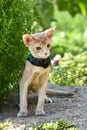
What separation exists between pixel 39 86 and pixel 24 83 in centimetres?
16

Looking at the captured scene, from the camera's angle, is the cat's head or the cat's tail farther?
the cat's tail

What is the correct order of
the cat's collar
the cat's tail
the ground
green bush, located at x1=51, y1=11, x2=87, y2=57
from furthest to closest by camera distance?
green bush, located at x1=51, y1=11, x2=87, y2=57 → the cat's tail → the cat's collar → the ground

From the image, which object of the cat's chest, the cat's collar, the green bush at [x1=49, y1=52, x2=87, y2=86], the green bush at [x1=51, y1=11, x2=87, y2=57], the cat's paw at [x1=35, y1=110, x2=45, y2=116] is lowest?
the cat's paw at [x1=35, y1=110, x2=45, y2=116]

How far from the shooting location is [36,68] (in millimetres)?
4355

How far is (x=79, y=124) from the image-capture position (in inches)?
159

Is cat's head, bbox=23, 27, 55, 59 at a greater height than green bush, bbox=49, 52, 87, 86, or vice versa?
green bush, bbox=49, 52, 87, 86

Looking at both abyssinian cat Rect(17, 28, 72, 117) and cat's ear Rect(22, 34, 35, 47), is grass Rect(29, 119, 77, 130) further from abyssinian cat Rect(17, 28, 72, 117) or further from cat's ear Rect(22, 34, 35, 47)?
cat's ear Rect(22, 34, 35, 47)

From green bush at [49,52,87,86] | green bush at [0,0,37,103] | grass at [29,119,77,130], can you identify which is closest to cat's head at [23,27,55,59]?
green bush at [0,0,37,103]

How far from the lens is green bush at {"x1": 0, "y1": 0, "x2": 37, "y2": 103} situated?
14.7ft

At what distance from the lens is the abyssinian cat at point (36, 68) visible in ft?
13.8

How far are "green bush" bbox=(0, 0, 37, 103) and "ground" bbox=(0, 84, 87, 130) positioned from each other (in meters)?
0.25

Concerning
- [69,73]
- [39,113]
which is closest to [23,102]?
[39,113]

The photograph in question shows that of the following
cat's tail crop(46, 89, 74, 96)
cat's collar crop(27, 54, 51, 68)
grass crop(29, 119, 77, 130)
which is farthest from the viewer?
cat's tail crop(46, 89, 74, 96)

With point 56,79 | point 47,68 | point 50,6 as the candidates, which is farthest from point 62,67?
point 47,68
